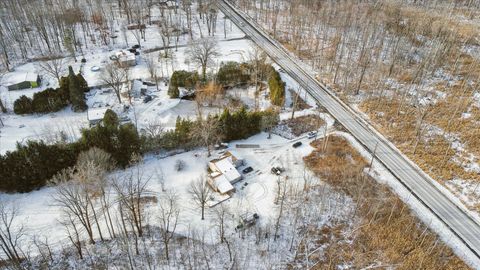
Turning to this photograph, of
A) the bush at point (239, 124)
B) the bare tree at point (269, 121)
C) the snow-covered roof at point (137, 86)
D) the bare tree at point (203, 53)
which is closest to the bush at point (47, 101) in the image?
the snow-covered roof at point (137, 86)

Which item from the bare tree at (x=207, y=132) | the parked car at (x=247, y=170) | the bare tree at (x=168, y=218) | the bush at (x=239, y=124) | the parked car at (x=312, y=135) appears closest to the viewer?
the bare tree at (x=168, y=218)

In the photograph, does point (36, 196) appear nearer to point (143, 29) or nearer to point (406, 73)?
point (143, 29)

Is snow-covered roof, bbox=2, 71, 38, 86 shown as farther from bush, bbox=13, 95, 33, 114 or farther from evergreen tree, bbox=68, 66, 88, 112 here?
evergreen tree, bbox=68, 66, 88, 112

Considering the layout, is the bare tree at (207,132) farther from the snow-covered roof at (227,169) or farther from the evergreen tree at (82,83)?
the evergreen tree at (82,83)

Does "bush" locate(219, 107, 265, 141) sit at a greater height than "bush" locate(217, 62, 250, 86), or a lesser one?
lesser

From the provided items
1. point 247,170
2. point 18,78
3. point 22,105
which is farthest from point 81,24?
point 247,170

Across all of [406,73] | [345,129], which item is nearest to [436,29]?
[406,73]

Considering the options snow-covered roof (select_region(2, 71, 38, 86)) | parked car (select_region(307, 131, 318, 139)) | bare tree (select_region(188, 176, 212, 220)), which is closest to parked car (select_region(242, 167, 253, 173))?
bare tree (select_region(188, 176, 212, 220))
